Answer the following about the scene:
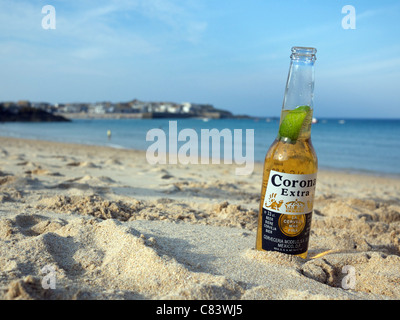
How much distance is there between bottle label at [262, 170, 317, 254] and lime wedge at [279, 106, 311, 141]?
0.73ft

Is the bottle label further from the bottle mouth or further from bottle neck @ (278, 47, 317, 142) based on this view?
the bottle mouth

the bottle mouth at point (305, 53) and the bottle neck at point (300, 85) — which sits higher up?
the bottle mouth at point (305, 53)

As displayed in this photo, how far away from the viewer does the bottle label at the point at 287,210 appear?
182 centimetres

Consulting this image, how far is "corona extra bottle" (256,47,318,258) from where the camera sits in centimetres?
Result: 182

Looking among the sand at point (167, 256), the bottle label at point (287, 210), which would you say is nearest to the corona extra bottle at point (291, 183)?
the bottle label at point (287, 210)

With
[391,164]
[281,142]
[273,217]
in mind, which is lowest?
[391,164]

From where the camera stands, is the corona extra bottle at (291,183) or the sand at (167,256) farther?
the corona extra bottle at (291,183)

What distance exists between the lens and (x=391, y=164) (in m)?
14.3

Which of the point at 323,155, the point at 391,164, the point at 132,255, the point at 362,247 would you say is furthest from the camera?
the point at 323,155

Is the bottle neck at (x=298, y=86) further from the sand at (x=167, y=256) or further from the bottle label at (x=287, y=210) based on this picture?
the sand at (x=167, y=256)

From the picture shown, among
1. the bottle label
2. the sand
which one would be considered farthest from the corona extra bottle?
the sand
